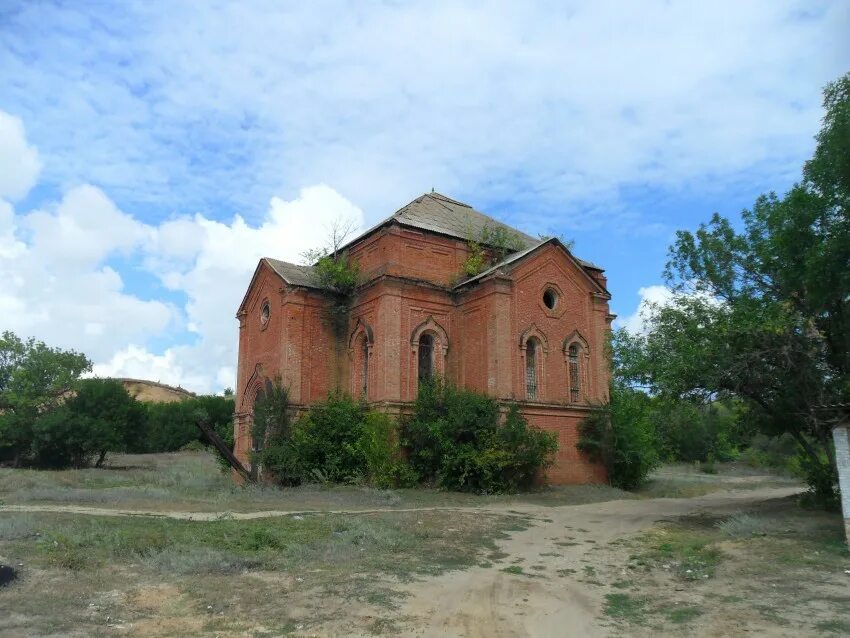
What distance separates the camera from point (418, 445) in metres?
21.2

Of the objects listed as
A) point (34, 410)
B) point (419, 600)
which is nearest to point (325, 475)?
point (419, 600)

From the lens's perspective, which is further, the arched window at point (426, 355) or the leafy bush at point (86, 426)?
the leafy bush at point (86, 426)

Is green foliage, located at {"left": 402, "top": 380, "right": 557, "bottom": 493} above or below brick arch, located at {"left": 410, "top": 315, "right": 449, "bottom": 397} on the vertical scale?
below

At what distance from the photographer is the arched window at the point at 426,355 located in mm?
23312

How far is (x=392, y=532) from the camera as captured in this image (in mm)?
12414

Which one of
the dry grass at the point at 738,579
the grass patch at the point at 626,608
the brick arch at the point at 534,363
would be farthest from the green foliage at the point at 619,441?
the grass patch at the point at 626,608

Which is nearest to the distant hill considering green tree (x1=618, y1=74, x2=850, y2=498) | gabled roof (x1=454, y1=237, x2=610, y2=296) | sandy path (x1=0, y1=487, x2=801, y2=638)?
gabled roof (x1=454, y1=237, x2=610, y2=296)

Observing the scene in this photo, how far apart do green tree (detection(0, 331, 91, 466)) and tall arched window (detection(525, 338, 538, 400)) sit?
2930 centimetres

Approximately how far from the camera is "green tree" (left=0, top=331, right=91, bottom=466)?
1481 inches

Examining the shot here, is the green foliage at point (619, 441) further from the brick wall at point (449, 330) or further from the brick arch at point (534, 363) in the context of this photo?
the brick arch at point (534, 363)

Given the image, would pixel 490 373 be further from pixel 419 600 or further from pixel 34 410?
pixel 34 410

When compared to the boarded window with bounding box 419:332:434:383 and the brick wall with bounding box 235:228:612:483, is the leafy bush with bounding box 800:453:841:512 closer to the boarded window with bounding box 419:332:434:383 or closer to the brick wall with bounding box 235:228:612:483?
the brick wall with bounding box 235:228:612:483

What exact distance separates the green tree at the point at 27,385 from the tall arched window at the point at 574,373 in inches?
1193

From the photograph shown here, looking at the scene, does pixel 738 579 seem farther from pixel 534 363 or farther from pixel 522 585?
pixel 534 363
